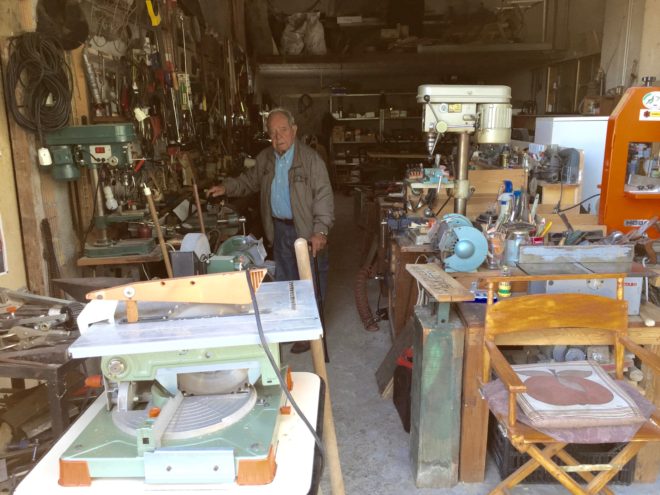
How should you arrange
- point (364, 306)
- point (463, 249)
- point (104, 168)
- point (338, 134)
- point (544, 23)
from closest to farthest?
point (463, 249), point (104, 168), point (364, 306), point (544, 23), point (338, 134)

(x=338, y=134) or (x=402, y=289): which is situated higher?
(x=338, y=134)

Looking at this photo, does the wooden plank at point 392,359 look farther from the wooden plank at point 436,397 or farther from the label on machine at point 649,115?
the label on machine at point 649,115

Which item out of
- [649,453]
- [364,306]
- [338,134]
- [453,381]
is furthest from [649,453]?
[338,134]

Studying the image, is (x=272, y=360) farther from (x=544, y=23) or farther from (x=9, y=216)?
(x=544, y=23)

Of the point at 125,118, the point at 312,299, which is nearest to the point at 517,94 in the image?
the point at 125,118

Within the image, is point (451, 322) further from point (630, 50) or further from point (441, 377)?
point (630, 50)

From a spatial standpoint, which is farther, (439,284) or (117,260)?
(117,260)

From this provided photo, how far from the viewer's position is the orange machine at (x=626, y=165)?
293 centimetres

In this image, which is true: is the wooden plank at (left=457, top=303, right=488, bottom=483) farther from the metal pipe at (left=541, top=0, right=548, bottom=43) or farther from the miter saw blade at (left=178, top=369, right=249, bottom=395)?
the metal pipe at (left=541, top=0, right=548, bottom=43)

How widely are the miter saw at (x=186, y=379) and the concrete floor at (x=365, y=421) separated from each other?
1.04 m

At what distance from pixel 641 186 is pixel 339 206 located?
527 centimetres

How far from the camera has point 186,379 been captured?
1.12 m

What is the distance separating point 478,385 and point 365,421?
759mm

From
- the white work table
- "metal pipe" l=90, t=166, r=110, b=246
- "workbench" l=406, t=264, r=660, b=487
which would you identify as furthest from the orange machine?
"metal pipe" l=90, t=166, r=110, b=246
